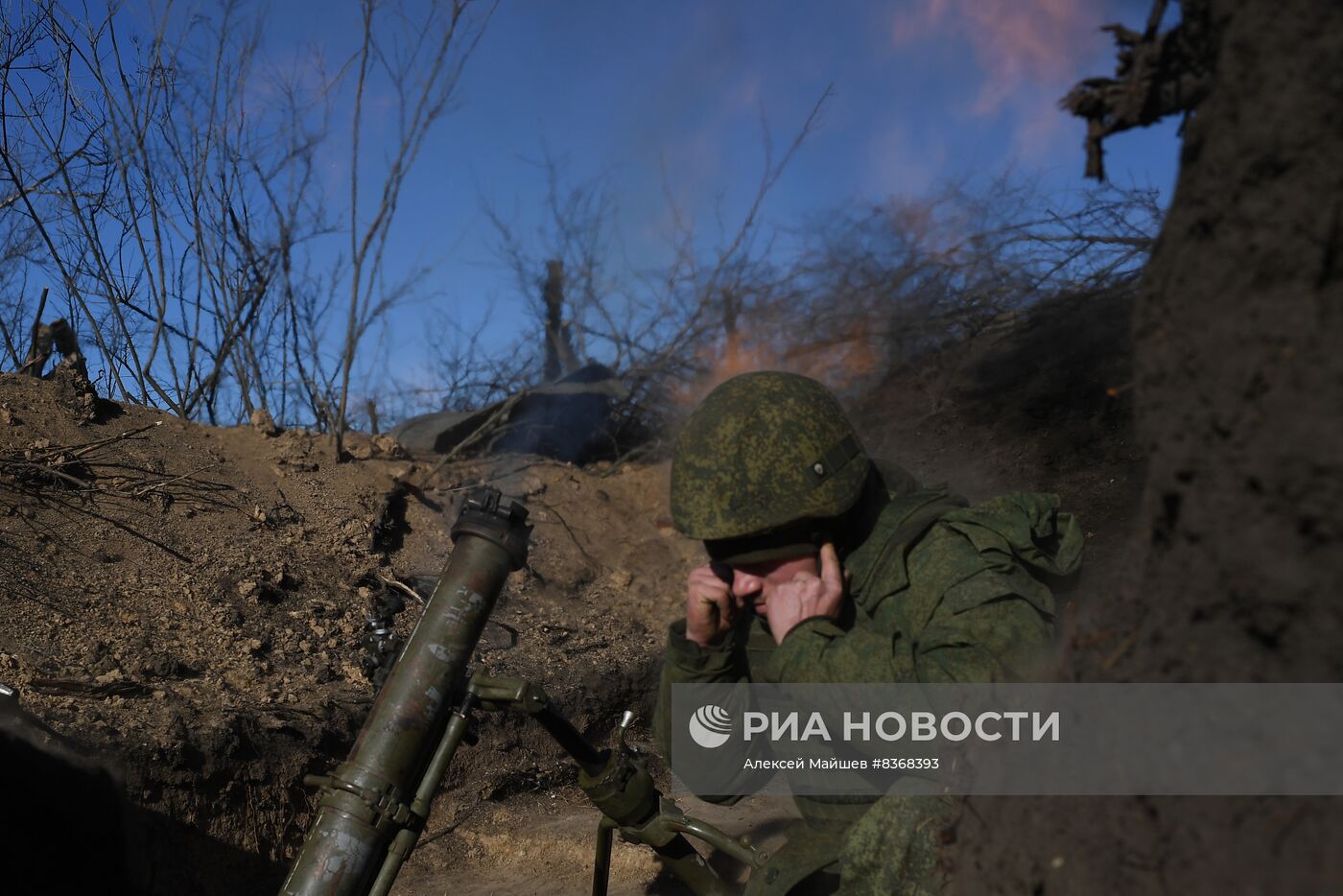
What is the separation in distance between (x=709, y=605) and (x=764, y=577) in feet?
0.56

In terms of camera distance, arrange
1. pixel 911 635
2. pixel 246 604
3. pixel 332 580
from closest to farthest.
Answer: pixel 911 635 → pixel 246 604 → pixel 332 580

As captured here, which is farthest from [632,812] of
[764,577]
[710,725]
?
[764,577]

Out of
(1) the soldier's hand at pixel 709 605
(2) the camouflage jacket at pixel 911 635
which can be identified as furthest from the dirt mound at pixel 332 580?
(1) the soldier's hand at pixel 709 605

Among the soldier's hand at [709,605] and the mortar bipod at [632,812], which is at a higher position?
the soldier's hand at [709,605]

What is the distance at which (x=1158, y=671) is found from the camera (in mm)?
1267

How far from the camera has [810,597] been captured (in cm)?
254

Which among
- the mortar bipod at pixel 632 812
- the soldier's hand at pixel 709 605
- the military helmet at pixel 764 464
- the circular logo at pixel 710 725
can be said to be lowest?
the mortar bipod at pixel 632 812

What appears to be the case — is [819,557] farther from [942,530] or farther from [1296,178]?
[1296,178]

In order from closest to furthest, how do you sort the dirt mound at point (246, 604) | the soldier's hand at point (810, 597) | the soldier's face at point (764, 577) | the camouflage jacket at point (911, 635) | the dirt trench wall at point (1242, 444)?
1. the dirt trench wall at point (1242, 444)
2. the camouflage jacket at point (911, 635)
3. the soldier's hand at point (810, 597)
4. the soldier's face at point (764, 577)
5. the dirt mound at point (246, 604)

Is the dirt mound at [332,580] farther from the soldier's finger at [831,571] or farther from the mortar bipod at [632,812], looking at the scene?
the mortar bipod at [632,812]

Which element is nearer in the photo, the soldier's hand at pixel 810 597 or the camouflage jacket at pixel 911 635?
the camouflage jacket at pixel 911 635

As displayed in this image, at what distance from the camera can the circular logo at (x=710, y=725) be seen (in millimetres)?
2916

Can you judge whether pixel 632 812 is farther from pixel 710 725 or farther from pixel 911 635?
pixel 911 635

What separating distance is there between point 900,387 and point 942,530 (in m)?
5.76
